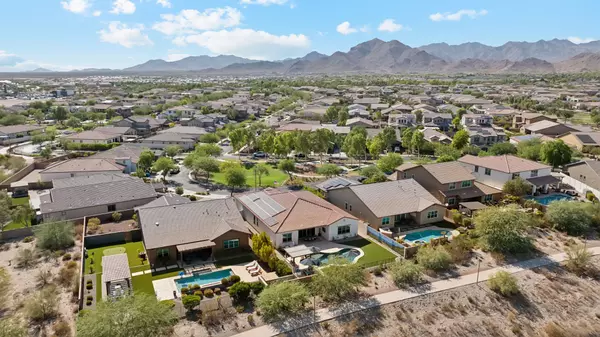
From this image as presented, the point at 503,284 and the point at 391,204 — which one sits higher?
the point at 391,204

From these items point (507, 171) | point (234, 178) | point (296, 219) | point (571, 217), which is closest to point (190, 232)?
point (296, 219)

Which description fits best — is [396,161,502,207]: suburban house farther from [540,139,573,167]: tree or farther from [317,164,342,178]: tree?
[540,139,573,167]: tree

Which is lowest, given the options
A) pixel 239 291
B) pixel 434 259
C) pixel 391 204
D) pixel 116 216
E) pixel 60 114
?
pixel 434 259

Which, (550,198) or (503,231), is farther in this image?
(550,198)

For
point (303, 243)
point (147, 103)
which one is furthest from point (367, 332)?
point (147, 103)

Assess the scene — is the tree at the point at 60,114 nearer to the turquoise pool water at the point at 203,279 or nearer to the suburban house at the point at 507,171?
the turquoise pool water at the point at 203,279

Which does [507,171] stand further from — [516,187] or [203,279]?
[203,279]
